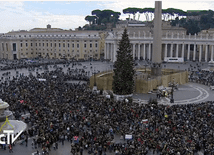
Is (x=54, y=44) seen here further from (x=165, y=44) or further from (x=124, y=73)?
(x=124, y=73)

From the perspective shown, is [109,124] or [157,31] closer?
[109,124]

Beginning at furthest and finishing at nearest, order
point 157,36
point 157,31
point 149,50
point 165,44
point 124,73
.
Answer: point 165,44 < point 149,50 < point 157,36 < point 157,31 < point 124,73

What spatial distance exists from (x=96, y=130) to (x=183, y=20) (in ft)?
303

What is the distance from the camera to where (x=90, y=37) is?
252 ft

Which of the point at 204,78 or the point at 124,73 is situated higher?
the point at 124,73

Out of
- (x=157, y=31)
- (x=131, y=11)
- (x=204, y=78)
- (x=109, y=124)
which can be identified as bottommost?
(x=109, y=124)

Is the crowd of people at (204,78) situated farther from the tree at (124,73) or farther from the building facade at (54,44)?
the building facade at (54,44)

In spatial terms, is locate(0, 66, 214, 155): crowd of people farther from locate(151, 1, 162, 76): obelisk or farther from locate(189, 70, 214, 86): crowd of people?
locate(189, 70, 214, 86): crowd of people

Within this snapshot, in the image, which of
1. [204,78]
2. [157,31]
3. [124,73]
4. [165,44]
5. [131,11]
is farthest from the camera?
[131,11]

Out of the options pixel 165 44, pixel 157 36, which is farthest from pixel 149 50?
pixel 157 36

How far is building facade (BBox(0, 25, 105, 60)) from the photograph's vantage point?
77125mm

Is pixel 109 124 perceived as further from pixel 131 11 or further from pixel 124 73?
pixel 131 11

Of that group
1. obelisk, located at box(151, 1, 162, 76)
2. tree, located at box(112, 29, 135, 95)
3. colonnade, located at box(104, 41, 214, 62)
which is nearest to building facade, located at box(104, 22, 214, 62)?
colonnade, located at box(104, 41, 214, 62)

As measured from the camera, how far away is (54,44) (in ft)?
265
